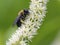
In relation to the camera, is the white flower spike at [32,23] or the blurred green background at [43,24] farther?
the blurred green background at [43,24]

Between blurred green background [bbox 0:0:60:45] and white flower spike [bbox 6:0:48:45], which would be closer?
white flower spike [bbox 6:0:48:45]

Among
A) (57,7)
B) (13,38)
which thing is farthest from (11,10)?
(13,38)

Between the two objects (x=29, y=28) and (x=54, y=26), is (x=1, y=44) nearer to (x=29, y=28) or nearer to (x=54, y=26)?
(x=54, y=26)

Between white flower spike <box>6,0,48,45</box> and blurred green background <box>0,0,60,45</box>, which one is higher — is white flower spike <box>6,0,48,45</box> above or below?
below

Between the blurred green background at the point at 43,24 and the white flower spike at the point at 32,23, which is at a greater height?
the blurred green background at the point at 43,24

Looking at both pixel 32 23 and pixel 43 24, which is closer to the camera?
pixel 32 23
